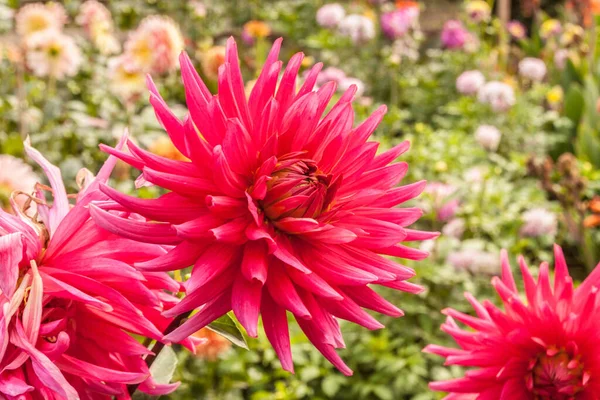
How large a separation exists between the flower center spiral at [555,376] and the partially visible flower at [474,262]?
49.2 inches

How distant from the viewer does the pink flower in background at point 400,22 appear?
11.7ft

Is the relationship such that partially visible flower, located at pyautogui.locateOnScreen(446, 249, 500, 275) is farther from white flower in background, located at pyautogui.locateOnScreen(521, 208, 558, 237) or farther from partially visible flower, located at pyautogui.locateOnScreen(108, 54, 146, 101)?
partially visible flower, located at pyautogui.locateOnScreen(108, 54, 146, 101)

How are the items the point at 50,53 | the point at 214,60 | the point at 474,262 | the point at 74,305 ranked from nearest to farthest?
the point at 74,305 < the point at 474,262 < the point at 50,53 < the point at 214,60

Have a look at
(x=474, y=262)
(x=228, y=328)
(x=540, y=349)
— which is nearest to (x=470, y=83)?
(x=474, y=262)

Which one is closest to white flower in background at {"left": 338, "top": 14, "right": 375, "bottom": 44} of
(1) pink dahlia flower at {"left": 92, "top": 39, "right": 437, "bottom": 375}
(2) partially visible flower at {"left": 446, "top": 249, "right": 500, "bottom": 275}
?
(2) partially visible flower at {"left": 446, "top": 249, "right": 500, "bottom": 275}

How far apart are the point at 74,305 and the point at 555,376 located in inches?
16.5

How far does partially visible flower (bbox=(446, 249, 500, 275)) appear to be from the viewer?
1.86m

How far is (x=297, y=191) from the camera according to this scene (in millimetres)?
460

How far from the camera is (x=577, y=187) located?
77.1 inches

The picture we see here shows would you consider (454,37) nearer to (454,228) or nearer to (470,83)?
(470,83)

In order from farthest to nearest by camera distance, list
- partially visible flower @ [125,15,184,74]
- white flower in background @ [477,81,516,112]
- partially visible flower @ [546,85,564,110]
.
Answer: partially visible flower @ [546,85,564,110] < white flower in background @ [477,81,516,112] < partially visible flower @ [125,15,184,74]

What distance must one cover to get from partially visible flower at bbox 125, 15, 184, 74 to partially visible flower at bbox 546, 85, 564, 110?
2.08m

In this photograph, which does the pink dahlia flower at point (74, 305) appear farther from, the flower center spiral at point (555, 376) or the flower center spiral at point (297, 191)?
the flower center spiral at point (555, 376)

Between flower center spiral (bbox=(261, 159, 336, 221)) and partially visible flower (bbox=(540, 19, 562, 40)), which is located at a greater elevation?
flower center spiral (bbox=(261, 159, 336, 221))
